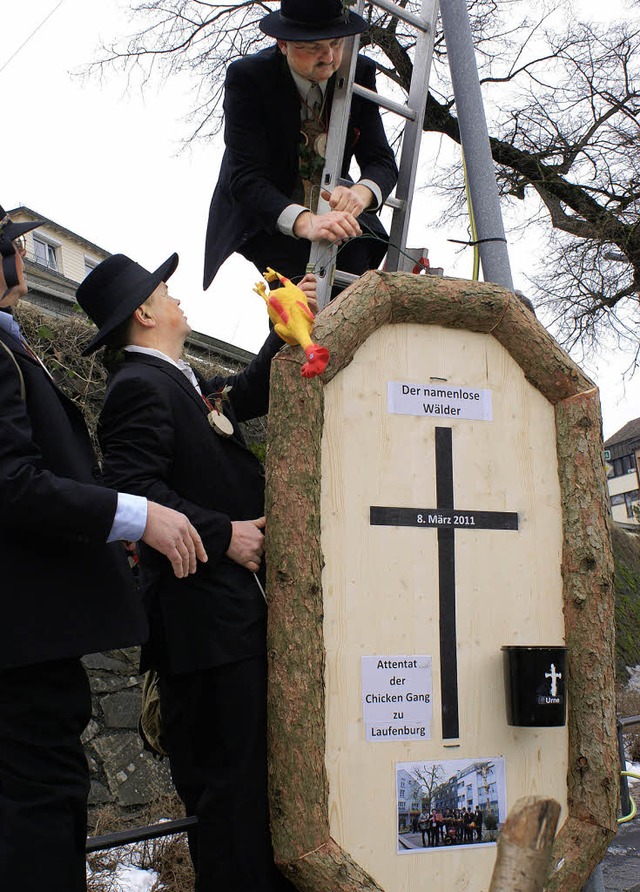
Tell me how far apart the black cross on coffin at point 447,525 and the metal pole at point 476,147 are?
90cm

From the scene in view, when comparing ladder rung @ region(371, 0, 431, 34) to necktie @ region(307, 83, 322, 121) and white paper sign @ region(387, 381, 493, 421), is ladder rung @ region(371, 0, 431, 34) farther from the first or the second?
white paper sign @ region(387, 381, 493, 421)

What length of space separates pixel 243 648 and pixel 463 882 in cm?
85

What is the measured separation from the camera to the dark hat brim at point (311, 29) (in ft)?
9.21

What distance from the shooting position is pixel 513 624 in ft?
8.30

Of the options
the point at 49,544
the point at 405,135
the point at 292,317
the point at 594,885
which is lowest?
the point at 594,885

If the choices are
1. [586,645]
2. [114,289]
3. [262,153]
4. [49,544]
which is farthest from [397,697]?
[262,153]

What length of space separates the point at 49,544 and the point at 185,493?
0.45 meters

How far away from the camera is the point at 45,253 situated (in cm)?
3031

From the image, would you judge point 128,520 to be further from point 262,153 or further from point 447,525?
point 262,153

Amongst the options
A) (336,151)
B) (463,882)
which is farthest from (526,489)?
(336,151)

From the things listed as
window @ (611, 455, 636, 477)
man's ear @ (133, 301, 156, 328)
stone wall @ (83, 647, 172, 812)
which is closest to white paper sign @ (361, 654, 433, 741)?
man's ear @ (133, 301, 156, 328)

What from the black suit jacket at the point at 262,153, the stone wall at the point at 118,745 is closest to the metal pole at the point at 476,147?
the black suit jacket at the point at 262,153

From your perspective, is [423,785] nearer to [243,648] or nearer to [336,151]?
[243,648]

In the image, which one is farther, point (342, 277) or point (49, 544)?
point (342, 277)
